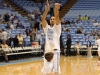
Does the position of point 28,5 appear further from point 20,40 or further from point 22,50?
point 22,50

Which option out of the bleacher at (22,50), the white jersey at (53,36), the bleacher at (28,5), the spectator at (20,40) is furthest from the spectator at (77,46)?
the white jersey at (53,36)

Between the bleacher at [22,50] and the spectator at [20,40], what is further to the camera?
the spectator at [20,40]

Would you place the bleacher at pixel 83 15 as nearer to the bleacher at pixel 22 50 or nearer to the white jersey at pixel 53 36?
the bleacher at pixel 22 50

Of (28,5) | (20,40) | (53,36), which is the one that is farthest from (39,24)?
(53,36)

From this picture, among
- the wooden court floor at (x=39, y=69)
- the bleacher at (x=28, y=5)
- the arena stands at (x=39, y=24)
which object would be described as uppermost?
the bleacher at (x=28, y=5)

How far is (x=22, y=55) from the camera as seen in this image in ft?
60.3

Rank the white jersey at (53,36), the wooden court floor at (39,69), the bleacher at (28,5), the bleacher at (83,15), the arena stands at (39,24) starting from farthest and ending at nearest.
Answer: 1. the bleacher at (28,5)
2. the bleacher at (83,15)
3. the arena stands at (39,24)
4. the wooden court floor at (39,69)
5. the white jersey at (53,36)

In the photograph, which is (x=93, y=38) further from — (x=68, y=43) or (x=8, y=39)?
(x=8, y=39)

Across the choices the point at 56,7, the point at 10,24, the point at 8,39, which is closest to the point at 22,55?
the point at 8,39

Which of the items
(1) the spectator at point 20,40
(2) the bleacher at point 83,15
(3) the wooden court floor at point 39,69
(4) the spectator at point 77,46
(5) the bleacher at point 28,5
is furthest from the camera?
(5) the bleacher at point 28,5

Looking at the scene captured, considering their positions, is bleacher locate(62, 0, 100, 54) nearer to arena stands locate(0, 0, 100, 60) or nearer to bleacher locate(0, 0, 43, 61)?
arena stands locate(0, 0, 100, 60)

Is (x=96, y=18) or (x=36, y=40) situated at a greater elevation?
(x=96, y=18)

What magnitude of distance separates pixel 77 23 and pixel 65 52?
14.2 ft

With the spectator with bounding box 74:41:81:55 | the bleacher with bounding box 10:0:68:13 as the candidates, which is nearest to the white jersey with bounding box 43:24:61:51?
the spectator with bounding box 74:41:81:55
